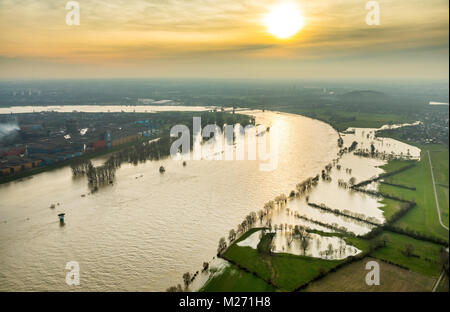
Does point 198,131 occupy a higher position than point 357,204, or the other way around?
point 198,131

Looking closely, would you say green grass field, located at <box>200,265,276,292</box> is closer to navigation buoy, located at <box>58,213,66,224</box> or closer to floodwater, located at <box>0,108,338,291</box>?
floodwater, located at <box>0,108,338,291</box>

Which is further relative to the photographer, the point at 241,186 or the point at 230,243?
the point at 241,186

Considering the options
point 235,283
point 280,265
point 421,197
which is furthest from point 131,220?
point 421,197

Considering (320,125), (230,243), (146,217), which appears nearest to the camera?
(230,243)

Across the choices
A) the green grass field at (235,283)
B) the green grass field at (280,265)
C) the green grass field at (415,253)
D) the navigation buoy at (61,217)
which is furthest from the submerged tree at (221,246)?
the navigation buoy at (61,217)

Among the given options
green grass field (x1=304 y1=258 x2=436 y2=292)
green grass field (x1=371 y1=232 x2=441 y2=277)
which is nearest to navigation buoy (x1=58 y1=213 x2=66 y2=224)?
green grass field (x1=304 y1=258 x2=436 y2=292)

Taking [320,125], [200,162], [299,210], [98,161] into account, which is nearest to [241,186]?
[299,210]

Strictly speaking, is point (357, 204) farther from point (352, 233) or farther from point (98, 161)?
point (98, 161)

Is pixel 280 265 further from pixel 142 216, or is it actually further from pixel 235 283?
pixel 142 216
